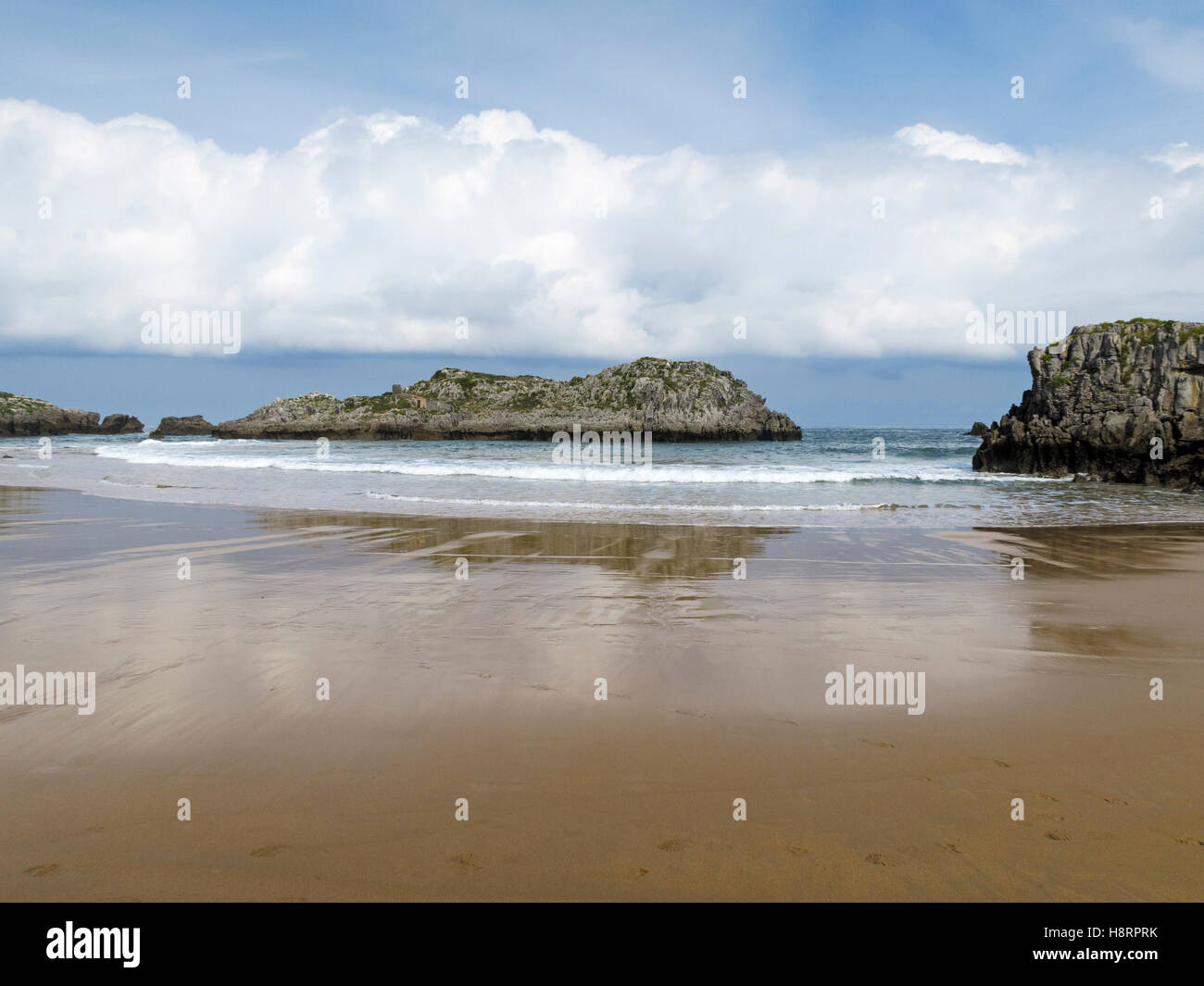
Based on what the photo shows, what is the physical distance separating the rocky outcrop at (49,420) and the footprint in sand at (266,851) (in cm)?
12348

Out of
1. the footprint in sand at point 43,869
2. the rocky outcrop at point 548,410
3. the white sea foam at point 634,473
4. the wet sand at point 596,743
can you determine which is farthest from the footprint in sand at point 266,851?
the rocky outcrop at point 548,410

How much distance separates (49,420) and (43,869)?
135 meters

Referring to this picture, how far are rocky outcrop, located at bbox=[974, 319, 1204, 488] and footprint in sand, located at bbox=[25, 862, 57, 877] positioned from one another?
36.5 meters

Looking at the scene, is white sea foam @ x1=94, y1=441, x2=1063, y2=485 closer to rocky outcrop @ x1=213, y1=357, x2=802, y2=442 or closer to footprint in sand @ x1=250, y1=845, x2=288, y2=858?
footprint in sand @ x1=250, y1=845, x2=288, y2=858

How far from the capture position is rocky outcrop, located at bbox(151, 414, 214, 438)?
12825cm

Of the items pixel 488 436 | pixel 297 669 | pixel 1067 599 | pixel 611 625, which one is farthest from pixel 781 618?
pixel 488 436

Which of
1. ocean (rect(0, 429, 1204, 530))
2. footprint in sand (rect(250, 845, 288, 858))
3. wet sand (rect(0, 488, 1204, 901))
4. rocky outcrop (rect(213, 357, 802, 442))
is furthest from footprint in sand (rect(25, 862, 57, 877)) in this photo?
rocky outcrop (rect(213, 357, 802, 442))

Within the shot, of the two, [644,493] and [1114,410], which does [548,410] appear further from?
[644,493]

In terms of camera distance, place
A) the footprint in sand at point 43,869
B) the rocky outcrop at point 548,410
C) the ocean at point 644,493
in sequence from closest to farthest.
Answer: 1. the footprint in sand at point 43,869
2. the ocean at point 644,493
3. the rocky outcrop at point 548,410

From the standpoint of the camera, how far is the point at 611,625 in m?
7.61

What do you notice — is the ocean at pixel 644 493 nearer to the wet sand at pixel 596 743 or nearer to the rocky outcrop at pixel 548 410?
the wet sand at pixel 596 743

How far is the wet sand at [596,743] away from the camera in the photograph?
10.6ft
